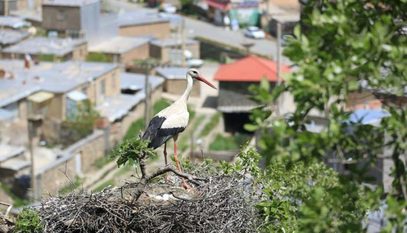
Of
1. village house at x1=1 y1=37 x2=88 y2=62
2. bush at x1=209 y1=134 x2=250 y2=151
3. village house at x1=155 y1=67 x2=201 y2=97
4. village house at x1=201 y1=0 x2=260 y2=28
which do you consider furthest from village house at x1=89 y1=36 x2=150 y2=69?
village house at x1=201 y1=0 x2=260 y2=28

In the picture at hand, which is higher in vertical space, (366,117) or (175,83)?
(366,117)

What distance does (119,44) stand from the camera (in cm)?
5484

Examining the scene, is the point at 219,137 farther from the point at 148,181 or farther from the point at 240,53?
the point at 148,181

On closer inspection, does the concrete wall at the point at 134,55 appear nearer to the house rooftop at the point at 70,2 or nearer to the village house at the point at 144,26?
the village house at the point at 144,26

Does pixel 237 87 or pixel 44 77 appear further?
pixel 237 87

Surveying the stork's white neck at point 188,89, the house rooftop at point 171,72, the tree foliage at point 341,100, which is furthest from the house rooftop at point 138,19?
the tree foliage at point 341,100

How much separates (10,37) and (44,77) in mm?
9654

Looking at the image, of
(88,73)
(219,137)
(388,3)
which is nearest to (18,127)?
(88,73)

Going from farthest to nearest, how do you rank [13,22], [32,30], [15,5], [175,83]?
[15,5] → [13,22] → [32,30] → [175,83]

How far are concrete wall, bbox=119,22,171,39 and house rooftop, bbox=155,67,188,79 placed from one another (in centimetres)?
665

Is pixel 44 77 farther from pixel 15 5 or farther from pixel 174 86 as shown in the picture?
pixel 15 5

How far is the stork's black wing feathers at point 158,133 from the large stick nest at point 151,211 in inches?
36.0

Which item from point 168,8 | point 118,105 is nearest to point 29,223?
point 118,105

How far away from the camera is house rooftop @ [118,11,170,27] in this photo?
5950 cm
